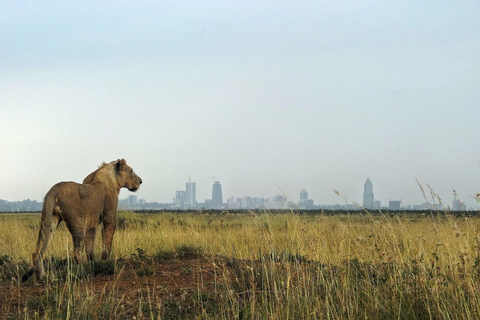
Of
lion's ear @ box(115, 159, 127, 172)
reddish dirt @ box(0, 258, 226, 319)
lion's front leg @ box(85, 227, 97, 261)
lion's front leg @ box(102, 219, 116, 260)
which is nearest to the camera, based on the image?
reddish dirt @ box(0, 258, 226, 319)

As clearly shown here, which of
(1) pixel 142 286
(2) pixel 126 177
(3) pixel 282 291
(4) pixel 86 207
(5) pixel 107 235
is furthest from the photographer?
(2) pixel 126 177

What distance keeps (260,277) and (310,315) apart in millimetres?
1715

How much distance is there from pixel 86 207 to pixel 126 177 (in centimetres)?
227

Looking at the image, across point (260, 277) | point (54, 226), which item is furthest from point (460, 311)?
point (54, 226)

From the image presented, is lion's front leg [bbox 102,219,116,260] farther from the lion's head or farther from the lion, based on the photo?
the lion's head

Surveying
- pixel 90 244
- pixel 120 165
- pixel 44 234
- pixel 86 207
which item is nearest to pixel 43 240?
pixel 44 234

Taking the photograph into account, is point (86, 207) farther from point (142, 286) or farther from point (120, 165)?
point (142, 286)

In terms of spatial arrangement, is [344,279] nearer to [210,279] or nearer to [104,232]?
[210,279]

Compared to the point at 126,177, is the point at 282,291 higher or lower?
lower

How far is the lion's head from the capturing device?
11910 millimetres

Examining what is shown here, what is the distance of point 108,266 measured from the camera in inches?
367

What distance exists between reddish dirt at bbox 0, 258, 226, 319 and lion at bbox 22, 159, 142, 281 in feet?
2.55

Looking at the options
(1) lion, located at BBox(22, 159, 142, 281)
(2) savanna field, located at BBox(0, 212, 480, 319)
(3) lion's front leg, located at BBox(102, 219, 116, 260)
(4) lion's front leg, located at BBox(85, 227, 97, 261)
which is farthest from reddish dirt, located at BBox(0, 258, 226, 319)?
(3) lion's front leg, located at BBox(102, 219, 116, 260)

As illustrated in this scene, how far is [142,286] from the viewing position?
7.56 m
